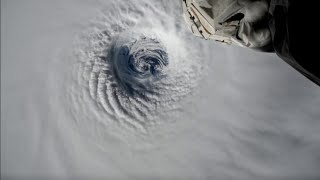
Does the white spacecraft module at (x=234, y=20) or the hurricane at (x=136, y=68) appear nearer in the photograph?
the white spacecraft module at (x=234, y=20)

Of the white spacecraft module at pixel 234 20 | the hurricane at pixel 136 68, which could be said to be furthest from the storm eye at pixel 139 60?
the white spacecraft module at pixel 234 20

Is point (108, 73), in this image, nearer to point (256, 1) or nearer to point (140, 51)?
point (140, 51)

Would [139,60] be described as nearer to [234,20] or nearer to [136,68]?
[136,68]

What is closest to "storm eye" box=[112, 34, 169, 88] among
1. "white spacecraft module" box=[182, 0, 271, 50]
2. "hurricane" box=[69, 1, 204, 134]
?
"hurricane" box=[69, 1, 204, 134]

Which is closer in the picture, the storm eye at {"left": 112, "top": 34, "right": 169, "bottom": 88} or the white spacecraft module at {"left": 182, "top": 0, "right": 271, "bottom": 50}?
the white spacecraft module at {"left": 182, "top": 0, "right": 271, "bottom": 50}

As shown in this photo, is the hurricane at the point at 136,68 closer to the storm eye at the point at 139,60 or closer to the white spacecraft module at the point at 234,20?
the storm eye at the point at 139,60

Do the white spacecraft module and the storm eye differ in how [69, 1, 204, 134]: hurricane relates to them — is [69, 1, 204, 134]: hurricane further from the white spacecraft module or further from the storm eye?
the white spacecraft module

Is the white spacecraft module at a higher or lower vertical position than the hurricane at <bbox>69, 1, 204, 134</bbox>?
lower

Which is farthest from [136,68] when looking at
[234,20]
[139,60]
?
[234,20]
